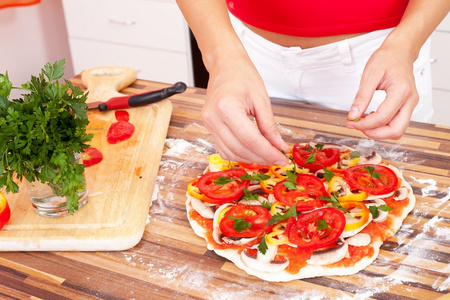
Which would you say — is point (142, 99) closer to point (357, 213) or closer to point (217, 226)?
point (217, 226)

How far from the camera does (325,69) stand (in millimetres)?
1526

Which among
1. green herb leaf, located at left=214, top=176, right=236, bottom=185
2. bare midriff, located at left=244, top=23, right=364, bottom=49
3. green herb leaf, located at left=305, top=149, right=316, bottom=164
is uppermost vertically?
bare midriff, located at left=244, top=23, right=364, bottom=49

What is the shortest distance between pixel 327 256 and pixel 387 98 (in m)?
0.34

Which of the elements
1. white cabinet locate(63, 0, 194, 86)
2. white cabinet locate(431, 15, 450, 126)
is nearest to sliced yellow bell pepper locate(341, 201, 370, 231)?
white cabinet locate(431, 15, 450, 126)

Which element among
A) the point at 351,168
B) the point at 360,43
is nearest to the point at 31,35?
the point at 360,43

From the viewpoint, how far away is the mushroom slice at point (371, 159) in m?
1.29

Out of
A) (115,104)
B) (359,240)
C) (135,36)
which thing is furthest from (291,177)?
(135,36)

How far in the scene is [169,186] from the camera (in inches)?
51.4

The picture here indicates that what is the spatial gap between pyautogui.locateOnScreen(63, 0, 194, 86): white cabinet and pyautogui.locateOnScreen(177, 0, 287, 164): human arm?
1.67 meters

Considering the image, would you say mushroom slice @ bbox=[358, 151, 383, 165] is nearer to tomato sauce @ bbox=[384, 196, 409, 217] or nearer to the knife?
tomato sauce @ bbox=[384, 196, 409, 217]

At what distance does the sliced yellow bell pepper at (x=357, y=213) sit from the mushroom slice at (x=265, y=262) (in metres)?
0.16

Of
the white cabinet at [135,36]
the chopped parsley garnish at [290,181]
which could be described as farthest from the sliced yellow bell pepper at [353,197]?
the white cabinet at [135,36]

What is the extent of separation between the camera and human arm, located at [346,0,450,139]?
105cm

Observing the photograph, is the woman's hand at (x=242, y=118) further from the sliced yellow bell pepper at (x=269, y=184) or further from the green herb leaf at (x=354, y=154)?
the green herb leaf at (x=354, y=154)
